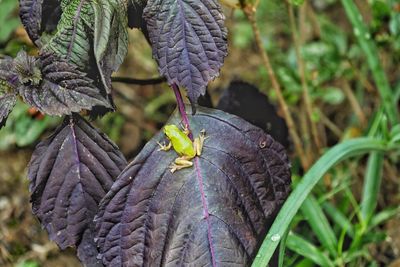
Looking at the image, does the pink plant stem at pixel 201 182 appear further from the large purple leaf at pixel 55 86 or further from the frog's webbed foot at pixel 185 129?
the large purple leaf at pixel 55 86

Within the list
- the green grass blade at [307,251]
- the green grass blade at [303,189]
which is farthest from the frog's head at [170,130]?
the green grass blade at [307,251]

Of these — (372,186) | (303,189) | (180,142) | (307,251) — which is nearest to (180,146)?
(180,142)

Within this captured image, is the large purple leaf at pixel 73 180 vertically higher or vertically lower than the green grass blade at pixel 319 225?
higher

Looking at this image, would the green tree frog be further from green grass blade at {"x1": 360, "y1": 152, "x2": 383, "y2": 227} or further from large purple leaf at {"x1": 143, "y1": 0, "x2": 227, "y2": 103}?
green grass blade at {"x1": 360, "y1": 152, "x2": 383, "y2": 227}

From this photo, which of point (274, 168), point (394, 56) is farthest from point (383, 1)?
point (274, 168)

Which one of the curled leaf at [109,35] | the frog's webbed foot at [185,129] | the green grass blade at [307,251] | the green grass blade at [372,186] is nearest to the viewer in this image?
the curled leaf at [109,35]

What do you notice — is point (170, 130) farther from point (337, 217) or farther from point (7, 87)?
point (337, 217)
